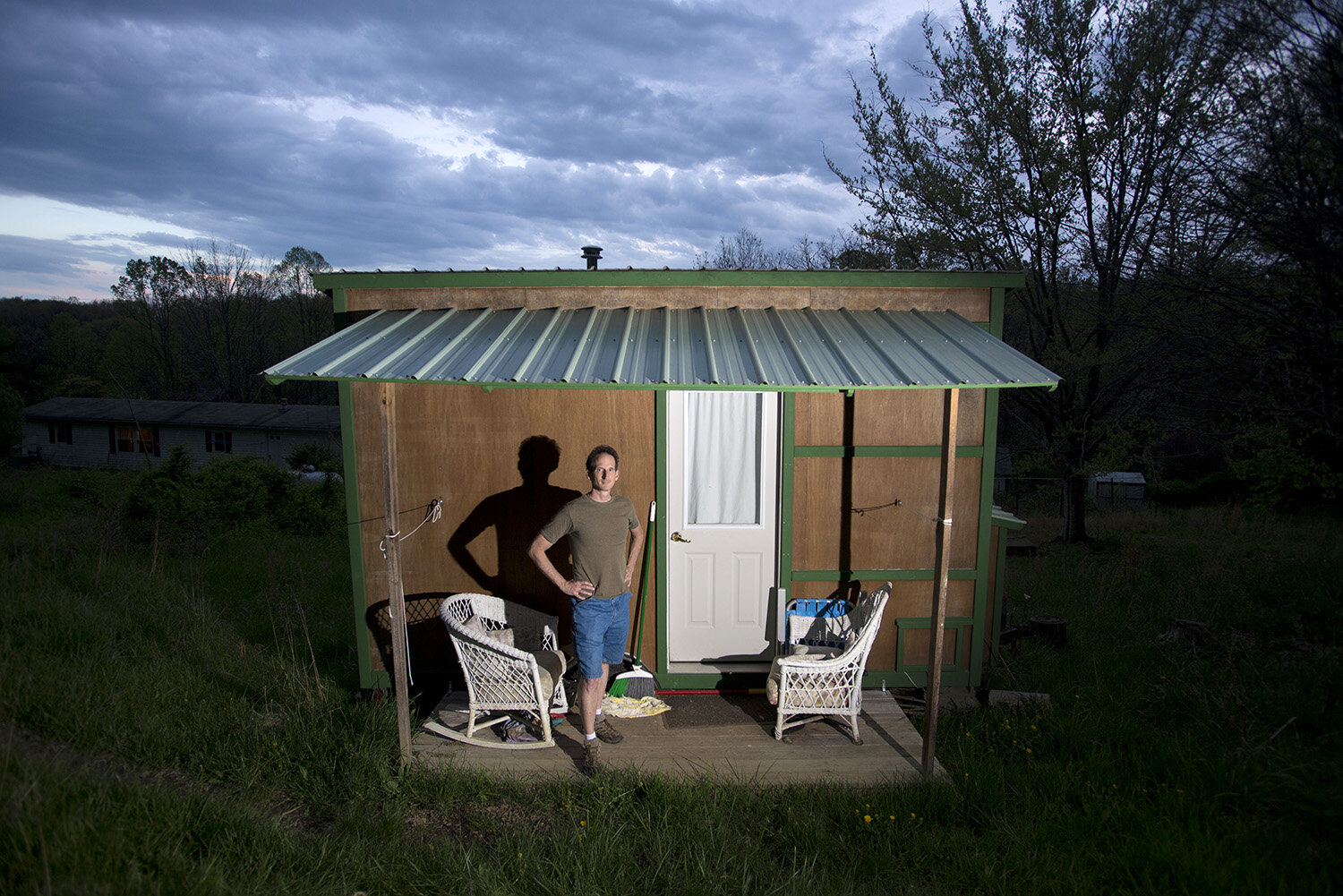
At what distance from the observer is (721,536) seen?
4.96 m

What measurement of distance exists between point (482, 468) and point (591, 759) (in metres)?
2.12

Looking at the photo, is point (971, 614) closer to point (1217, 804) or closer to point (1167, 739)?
point (1167, 739)

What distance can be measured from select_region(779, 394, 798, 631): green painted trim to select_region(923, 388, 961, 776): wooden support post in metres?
1.17

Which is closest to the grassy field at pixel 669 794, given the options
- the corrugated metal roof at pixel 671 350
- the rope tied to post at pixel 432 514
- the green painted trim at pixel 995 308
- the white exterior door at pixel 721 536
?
the rope tied to post at pixel 432 514

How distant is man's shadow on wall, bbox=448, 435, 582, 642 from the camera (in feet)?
15.7

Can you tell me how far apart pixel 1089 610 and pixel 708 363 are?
574 cm

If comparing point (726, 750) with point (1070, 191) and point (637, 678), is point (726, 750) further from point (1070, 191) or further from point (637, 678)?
→ point (1070, 191)

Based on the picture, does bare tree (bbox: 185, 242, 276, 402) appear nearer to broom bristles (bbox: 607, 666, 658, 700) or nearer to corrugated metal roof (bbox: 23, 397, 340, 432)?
corrugated metal roof (bbox: 23, 397, 340, 432)

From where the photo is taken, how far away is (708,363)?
3.79m

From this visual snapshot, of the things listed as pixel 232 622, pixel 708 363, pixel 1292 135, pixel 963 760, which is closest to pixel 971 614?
pixel 963 760

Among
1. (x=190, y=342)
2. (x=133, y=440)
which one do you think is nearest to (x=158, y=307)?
(x=190, y=342)

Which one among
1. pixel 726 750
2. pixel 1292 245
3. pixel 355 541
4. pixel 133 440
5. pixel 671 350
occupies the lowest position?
pixel 133 440

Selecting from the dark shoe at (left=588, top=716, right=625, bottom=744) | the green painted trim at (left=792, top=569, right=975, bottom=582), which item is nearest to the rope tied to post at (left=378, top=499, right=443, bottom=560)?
the dark shoe at (left=588, top=716, right=625, bottom=744)

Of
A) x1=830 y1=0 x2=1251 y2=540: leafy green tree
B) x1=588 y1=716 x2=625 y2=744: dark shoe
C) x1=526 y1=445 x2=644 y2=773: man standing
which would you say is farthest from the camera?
x1=830 y1=0 x2=1251 y2=540: leafy green tree
